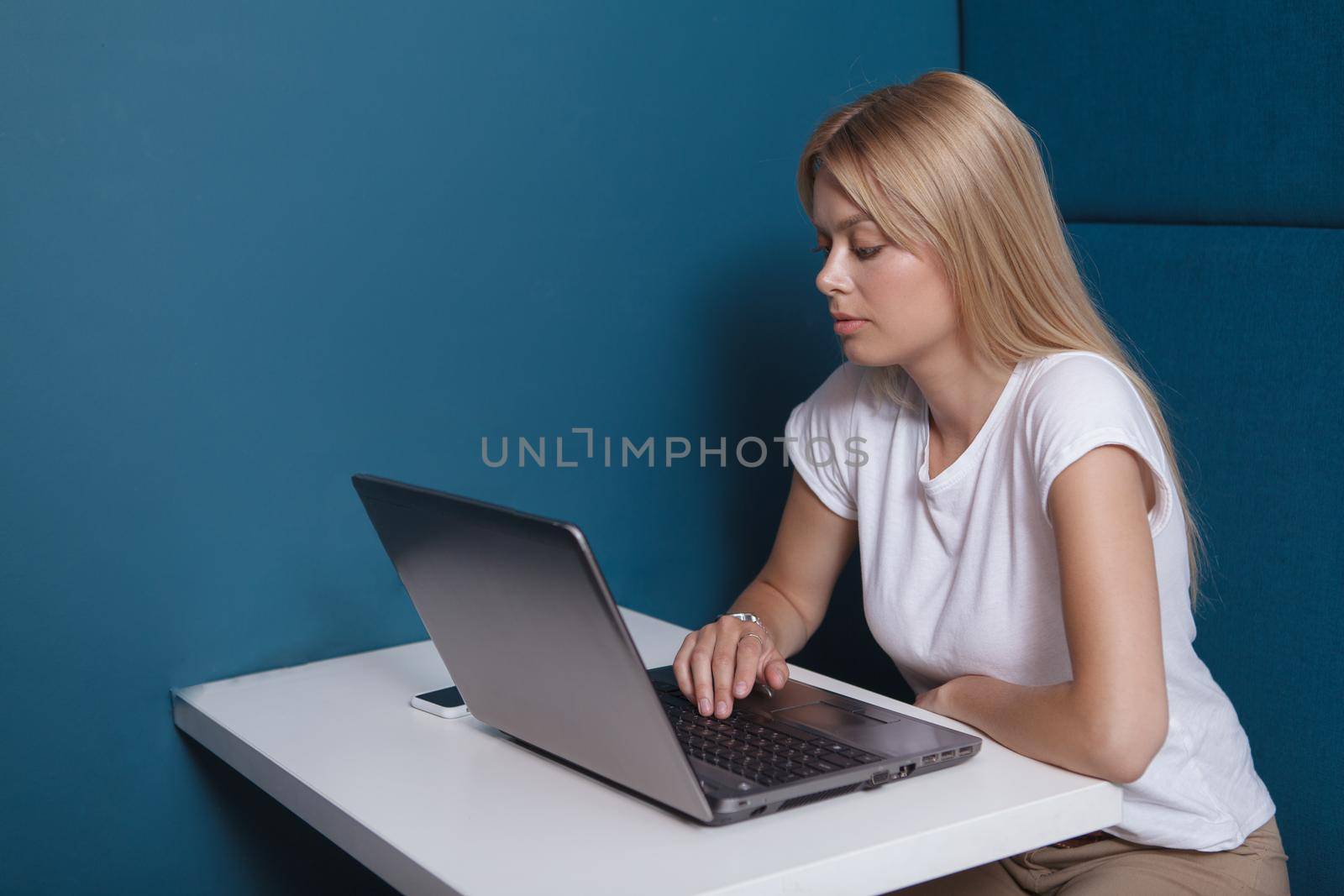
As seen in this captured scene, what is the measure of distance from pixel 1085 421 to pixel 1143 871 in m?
0.41

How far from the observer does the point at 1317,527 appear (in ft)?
4.35

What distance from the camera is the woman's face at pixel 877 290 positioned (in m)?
1.20

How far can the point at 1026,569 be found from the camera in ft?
3.86

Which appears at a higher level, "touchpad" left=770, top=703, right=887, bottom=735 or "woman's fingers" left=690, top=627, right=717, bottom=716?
"woman's fingers" left=690, top=627, right=717, bottom=716

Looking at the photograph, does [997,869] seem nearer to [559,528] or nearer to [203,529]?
[559,528]

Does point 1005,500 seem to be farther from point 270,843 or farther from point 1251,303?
point 270,843

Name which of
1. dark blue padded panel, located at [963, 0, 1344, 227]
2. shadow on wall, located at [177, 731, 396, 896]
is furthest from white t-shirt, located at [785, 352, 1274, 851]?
shadow on wall, located at [177, 731, 396, 896]

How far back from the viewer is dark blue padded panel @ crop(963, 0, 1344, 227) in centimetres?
134

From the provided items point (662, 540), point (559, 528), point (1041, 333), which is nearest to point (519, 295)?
point (662, 540)

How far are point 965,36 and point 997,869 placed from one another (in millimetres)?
1212

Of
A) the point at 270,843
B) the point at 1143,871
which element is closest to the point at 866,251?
the point at 1143,871

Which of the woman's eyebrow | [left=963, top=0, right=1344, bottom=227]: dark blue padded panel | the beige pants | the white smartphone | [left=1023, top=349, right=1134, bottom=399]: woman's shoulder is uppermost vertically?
[left=963, top=0, right=1344, bottom=227]: dark blue padded panel

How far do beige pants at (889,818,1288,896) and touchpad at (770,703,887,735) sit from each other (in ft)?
0.70

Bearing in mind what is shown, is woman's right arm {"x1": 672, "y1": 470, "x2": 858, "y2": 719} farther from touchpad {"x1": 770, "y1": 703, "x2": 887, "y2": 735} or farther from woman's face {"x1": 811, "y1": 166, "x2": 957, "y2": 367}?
woman's face {"x1": 811, "y1": 166, "x2": 957, "y2": 367}
